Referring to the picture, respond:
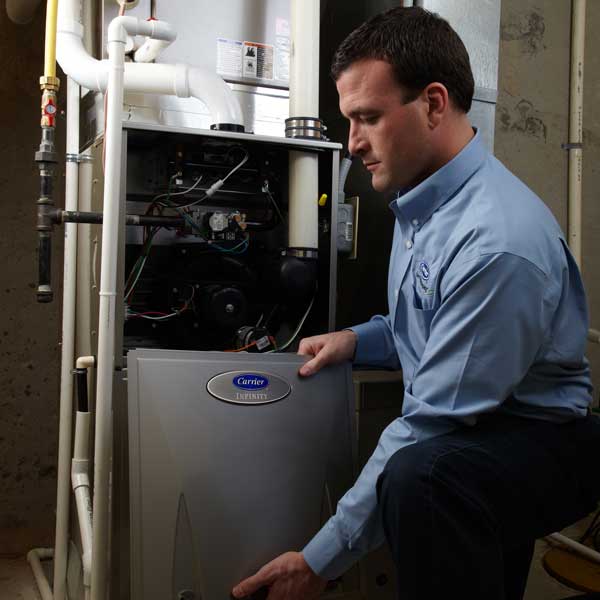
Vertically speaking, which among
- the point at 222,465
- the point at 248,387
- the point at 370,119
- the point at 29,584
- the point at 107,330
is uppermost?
the point at 370,119

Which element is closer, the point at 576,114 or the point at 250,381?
the point at 250,381

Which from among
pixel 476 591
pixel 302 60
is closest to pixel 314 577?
pixel 476 591

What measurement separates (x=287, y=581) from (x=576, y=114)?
207cm

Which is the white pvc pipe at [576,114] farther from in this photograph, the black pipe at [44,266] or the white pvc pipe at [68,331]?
the black pipe at [44,266]

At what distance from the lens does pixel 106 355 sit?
119cm

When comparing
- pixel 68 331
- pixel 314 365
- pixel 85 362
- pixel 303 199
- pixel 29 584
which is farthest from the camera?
pixel 29 584

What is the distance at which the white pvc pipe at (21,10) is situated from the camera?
1.81 m

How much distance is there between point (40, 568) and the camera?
1.85 meters

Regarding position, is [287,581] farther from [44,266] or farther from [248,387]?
[44,266]

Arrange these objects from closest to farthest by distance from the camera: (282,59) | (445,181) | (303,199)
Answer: (445,181)
(303,199)
(282,59)

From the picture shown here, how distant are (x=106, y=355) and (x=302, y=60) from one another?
0.81m

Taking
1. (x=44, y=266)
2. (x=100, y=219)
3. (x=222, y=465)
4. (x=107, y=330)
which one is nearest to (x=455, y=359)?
(x=222, y=465)

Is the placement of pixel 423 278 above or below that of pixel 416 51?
below

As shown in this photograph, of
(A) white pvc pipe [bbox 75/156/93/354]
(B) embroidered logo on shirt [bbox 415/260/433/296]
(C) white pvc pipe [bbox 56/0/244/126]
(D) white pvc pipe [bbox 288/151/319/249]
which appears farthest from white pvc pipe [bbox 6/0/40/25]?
(B) embroidered logo on shirt [bbox 415/260/433/296]
